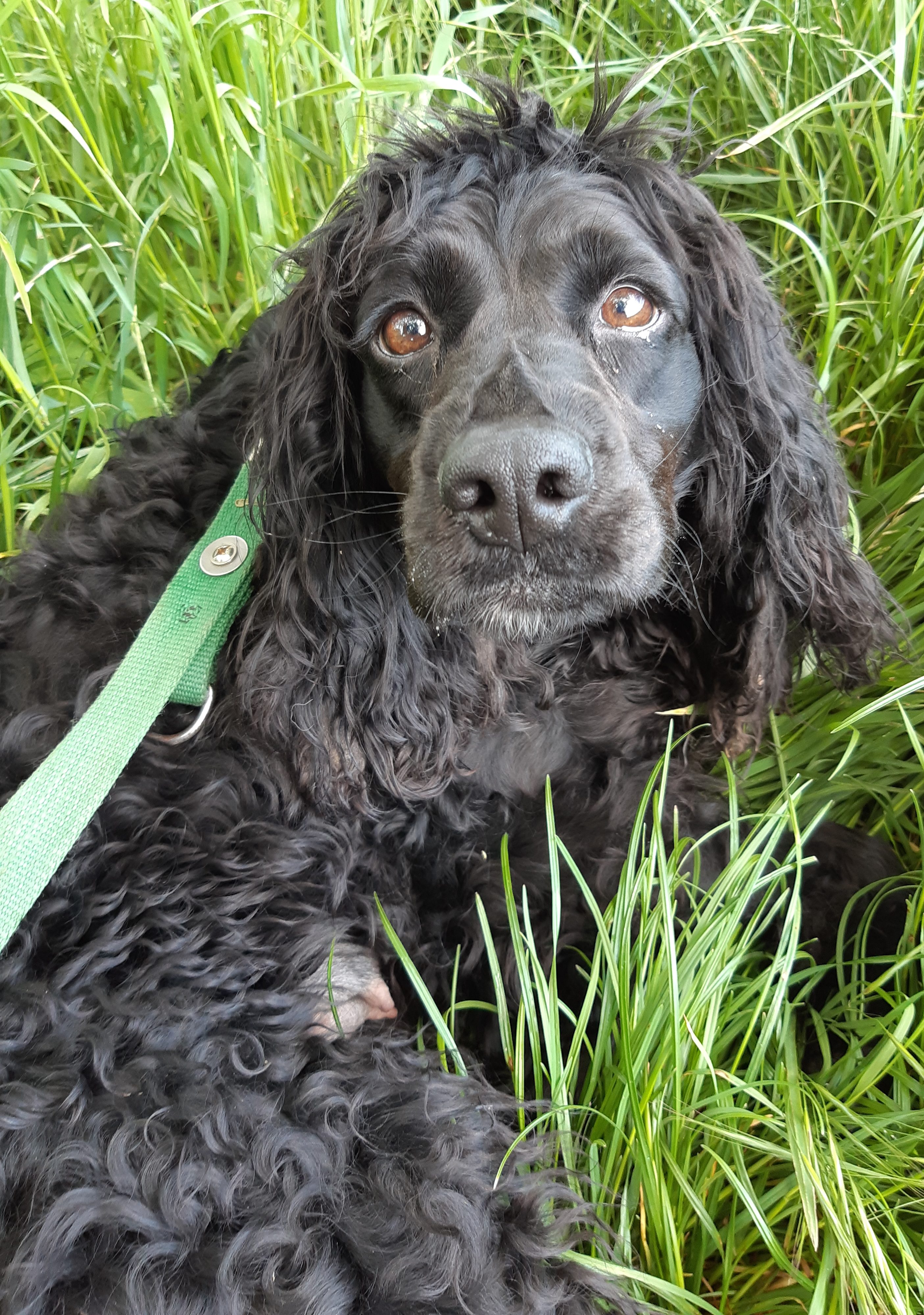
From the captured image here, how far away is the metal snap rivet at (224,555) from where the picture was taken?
1.74 metres

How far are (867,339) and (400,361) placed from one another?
4.47 feet

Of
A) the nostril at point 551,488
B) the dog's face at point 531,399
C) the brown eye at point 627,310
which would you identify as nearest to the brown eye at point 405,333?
the dog's face at point 531,399

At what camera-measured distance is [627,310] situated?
1.66 m

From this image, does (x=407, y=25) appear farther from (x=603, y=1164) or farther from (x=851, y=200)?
(x=603, y=1164)

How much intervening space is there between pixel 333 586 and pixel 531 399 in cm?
49

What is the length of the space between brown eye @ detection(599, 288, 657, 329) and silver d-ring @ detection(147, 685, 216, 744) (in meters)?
0.90

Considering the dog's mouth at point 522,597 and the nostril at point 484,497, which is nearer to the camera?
the nostril at point 484,497

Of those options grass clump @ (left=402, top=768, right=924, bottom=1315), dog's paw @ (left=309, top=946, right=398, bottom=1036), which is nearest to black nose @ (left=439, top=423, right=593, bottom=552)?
grass clump @ (left=402, top=768, right=924, bottom=1315)

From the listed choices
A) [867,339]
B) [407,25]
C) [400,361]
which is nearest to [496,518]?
[400,361]

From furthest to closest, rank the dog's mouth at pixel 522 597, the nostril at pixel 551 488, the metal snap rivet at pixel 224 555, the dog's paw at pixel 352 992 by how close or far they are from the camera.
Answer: the metal snap rivet at pixel 224 555 → the dog's paw at pixel 352 992 → the dog's mouth at pixel 522 597 → the nostril at pixel 551 488

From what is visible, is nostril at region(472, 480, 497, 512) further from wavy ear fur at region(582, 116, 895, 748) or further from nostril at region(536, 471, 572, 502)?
wavy ear fur at region(582, 116, 895, 748)

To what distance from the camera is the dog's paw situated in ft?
5.34

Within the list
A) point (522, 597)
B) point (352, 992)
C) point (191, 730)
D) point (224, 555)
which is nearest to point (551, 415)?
point (522, 597)

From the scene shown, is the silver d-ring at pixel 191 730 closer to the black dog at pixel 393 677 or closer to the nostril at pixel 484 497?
the black dog at pixel 393 677
